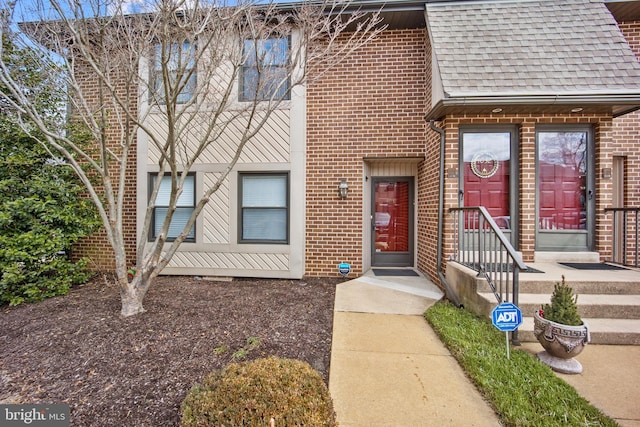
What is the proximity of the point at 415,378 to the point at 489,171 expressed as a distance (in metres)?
4.04

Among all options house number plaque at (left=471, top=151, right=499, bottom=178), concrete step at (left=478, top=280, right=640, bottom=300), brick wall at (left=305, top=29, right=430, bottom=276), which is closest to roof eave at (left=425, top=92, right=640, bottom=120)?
house number plaque at (left=471, top=151, right=499, bottom=178)

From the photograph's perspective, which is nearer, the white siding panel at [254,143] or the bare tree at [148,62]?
the bare tree at [148,62]

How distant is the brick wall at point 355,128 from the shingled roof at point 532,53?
0.82 metres

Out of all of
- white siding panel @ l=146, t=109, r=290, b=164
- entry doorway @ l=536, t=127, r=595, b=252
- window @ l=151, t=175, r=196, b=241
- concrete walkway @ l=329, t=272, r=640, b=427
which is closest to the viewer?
concrete walkway @ l=329, t=272, r=640, b=427

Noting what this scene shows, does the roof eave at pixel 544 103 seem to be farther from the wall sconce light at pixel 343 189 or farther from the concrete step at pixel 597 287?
the concrete step at pixel 597 287

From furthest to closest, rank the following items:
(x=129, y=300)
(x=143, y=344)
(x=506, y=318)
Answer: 1. (x=129, y=300)
2. (x=143, y=344)
3. (x=506, y=318)

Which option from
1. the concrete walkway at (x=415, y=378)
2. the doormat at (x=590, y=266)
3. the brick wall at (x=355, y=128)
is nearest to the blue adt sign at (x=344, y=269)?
the brick wall at (x=355, y=128)

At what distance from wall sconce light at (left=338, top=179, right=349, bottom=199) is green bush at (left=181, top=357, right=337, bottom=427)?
4.25 meters

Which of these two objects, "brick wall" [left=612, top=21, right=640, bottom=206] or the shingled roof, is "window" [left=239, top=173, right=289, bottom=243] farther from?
"brick wall" [left=612, top=21, right=640, bottom=206]

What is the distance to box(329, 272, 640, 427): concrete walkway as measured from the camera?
6.91ft

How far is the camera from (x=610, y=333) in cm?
316

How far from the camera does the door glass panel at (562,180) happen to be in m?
4.91

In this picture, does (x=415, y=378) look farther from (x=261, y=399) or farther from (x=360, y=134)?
(x=360, y=134)

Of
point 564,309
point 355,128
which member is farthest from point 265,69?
point 564,309
